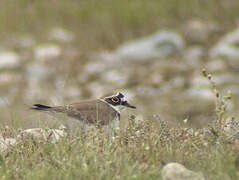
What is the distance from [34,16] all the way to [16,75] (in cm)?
171

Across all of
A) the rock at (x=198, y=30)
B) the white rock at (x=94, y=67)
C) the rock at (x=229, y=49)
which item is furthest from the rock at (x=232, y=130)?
the rock at (x=198, y=30)

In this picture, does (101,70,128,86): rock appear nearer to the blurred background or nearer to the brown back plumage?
the blurred background

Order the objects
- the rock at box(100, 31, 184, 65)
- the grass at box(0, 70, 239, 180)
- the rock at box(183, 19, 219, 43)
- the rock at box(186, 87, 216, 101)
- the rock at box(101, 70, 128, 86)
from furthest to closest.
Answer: the rock at box(183, 19, 219, 43)
the rock at box(100, 31, 184, 65)
the rock at box(101, 70, 128, 86)
the rock at box(186, 87, 216, 101)
the grass at box(0, 70, 239, 180)

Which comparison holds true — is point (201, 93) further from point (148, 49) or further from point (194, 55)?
point (148, 49)

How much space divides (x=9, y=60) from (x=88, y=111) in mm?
11421

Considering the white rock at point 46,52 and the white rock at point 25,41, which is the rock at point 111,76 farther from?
the white rock at point 25,41

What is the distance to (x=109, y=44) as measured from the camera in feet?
59.2

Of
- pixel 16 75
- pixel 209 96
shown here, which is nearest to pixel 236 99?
pixel 209 96

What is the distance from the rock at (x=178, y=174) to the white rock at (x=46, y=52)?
13.5m

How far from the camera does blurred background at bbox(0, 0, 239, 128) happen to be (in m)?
16.5

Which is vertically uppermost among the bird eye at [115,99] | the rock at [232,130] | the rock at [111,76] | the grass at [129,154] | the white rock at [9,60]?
the white rock at [9,60]

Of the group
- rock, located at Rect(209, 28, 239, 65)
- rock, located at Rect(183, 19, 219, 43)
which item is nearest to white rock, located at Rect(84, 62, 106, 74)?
rock, located at Rect(183, 19, 219, 43)

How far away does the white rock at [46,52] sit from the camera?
1809 centimetres

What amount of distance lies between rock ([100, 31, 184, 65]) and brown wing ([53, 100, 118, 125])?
33.2ft
